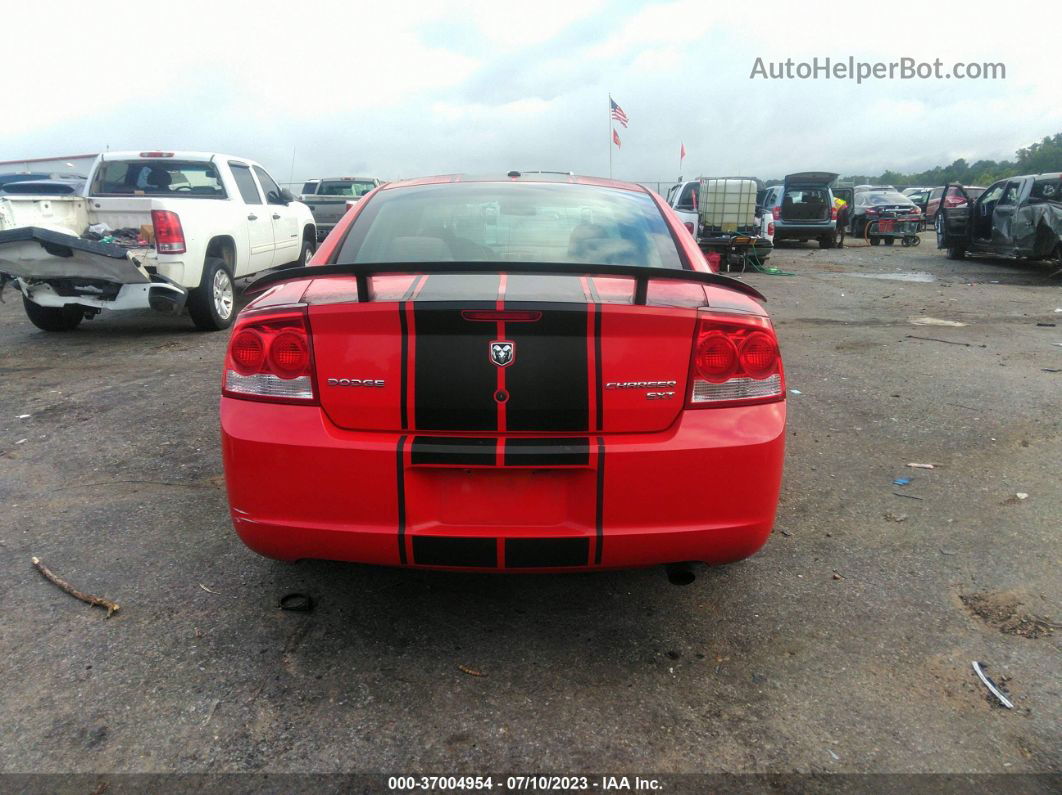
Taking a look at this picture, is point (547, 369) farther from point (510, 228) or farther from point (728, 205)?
point (728, 205)

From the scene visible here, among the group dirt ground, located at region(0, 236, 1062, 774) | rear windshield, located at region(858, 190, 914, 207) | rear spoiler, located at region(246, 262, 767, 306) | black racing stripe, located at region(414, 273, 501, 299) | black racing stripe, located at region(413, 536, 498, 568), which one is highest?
rear windshield, located at region(858, 190, 914, 207)

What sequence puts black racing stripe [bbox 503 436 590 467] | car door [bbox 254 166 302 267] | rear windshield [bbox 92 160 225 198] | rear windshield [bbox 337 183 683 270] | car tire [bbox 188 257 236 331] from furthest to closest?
car door [bbox 254 166 302 267], rear windshield [bbox 92 160 225 198], car tire [bbox 188 257 236 331], rear windshield [bbox 337 183 683 270], black racing stripe [bbox 503 436 590 467]

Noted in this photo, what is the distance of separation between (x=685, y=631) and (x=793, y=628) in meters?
0.39

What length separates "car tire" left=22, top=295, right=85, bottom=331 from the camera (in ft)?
27.0

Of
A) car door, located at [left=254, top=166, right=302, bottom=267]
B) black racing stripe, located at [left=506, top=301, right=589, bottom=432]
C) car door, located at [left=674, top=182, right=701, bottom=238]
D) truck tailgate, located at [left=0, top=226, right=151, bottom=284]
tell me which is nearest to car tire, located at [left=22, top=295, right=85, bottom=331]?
truck tailgate, located at [left=0, top=226, right=151, bottom=284]

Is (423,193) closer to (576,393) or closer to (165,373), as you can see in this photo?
(576,393)

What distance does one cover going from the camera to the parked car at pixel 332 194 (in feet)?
57.7

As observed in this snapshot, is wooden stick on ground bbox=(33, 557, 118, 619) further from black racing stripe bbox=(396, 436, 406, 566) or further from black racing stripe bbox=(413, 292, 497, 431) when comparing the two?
black racing stripe bbox=(413, 292, 497, 431)

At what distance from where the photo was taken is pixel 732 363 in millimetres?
2344

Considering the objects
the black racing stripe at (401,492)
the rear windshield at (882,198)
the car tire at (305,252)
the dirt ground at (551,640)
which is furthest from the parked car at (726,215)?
the black racing stripe at (401,492)

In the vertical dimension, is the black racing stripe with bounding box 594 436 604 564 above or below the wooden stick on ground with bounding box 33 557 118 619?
above

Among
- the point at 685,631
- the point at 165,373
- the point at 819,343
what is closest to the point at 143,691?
the point at 685,631

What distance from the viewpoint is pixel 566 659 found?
251 centimetres

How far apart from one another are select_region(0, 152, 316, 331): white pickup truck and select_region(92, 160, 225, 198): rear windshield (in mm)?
11
